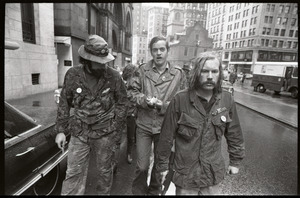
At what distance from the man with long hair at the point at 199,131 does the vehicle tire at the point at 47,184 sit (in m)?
1.81

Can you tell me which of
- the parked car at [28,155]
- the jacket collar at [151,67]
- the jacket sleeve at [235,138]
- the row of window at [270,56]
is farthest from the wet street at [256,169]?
the row of window at [270,56]

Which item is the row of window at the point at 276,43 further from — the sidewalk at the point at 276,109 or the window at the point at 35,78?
the window at the point at 35,78

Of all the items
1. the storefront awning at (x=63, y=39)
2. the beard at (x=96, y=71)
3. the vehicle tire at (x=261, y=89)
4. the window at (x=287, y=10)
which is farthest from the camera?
the window at (x=287, y=10)

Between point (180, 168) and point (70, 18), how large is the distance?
14.0 m

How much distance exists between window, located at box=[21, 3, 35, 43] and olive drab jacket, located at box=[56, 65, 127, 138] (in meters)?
9.36

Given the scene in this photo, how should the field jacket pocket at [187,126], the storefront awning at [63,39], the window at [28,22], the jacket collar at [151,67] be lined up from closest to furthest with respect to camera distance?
the field jacket pocket at [187,126] → the jacket collar at [151,67] → the window at [28,22] → the storefront awning at [63,39]

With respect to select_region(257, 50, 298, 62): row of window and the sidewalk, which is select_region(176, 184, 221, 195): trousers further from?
select_region(257, 50, 298, 62): row of window

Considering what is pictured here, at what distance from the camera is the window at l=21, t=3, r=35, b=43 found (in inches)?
379

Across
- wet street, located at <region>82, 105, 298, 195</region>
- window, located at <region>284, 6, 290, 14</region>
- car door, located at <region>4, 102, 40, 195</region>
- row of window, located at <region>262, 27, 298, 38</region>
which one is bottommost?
wet street, located at <region>82, 105, 298, 195</region>

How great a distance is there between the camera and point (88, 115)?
2.44 m

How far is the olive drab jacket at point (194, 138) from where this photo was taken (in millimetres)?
1932

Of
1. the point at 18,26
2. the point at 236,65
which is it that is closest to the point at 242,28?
the point at 236,65

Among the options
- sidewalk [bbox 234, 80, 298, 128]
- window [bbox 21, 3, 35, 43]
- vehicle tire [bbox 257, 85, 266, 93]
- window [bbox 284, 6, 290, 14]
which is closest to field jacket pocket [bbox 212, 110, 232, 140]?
sidewalk [bbox 234, 80, 298, 128]

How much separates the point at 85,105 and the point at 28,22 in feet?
33.3
